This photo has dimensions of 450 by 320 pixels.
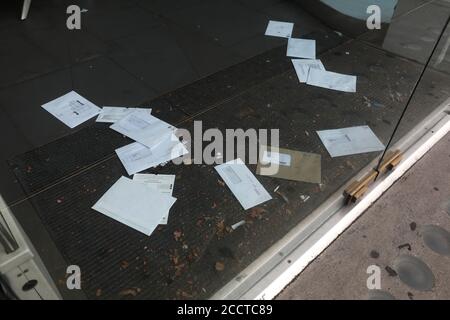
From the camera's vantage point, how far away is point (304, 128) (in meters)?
1.99

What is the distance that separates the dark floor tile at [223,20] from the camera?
272cm

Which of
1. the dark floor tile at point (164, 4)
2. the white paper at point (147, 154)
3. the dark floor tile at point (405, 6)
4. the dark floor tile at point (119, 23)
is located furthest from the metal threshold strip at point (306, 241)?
the dark floor tile at point (164, 4)

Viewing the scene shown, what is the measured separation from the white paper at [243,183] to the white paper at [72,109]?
772 millimetres

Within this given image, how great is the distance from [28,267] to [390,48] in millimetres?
2430

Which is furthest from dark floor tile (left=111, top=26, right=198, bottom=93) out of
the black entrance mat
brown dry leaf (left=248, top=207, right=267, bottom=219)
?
brown dry leaf (left=248, top=207, right=267, bottom=219)

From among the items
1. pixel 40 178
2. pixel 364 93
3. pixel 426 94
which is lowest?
pixel 40 178

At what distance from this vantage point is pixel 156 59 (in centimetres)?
241

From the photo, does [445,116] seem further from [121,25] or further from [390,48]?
[121,25]

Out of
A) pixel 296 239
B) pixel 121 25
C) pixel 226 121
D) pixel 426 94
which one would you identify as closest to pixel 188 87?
pixel 226 121

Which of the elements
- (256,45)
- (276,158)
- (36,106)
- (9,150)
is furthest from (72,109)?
(256,45)

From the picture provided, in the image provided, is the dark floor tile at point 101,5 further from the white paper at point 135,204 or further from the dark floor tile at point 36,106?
the white paper at point 135,204

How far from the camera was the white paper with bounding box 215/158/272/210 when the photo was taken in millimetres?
1624

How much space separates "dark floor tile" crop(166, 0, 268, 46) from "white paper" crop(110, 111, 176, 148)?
95cm

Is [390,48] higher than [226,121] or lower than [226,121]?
higher
